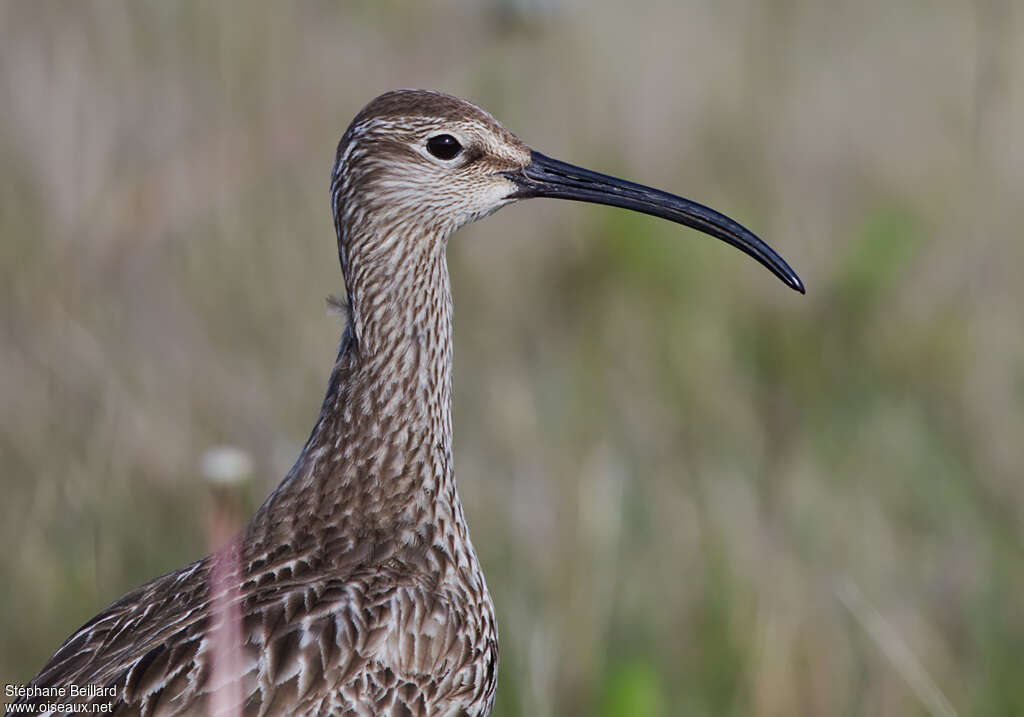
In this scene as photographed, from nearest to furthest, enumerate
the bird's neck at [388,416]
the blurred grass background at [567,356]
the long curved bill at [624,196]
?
1. the bird's neck at [388,416]
2. the long curved bill at [624,196]
3. the blurred grass background at [567,356]

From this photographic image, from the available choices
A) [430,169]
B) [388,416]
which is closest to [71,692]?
[388,416]

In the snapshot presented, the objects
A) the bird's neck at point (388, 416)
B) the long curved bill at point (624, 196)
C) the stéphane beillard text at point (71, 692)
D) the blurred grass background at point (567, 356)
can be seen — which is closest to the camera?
the stéphane beillard text at point (71, 692)

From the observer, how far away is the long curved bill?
16.7 ft

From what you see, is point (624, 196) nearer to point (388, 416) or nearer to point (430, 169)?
point (430, 169)

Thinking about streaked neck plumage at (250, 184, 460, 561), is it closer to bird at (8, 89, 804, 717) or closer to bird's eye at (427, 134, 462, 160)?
bird at (8, 89, 804, 717)

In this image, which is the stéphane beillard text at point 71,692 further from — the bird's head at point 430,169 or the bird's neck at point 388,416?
the bird's head at point 430,169

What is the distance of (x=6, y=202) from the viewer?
767 cm

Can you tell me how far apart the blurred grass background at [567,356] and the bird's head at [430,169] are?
61.3 inches

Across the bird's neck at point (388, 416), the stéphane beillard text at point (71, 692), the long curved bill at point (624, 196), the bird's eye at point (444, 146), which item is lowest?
the stéphane beillard text at point (71, 692)

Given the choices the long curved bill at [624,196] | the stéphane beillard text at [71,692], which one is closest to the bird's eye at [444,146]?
the long curved bill at [624,196]

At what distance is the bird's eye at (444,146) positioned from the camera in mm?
5008

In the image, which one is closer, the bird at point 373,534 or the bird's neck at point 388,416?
the bird at point 373,534

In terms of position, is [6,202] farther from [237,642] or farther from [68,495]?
[237,642]

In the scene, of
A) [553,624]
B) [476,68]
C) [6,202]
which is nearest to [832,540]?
[553,624]
